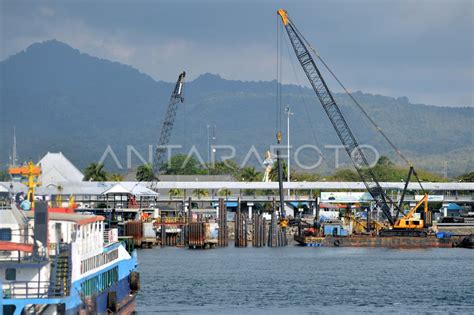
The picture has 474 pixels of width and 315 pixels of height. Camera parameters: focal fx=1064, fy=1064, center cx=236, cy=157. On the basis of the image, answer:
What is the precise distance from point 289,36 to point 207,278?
84.3 meters

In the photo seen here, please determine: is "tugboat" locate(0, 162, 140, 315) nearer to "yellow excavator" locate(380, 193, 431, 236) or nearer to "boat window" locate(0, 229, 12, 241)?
"boat window" locate(0, 229, 12, 241)

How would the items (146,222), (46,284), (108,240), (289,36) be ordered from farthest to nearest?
(289,36)
(146,222)
(108,240)
(46,284)

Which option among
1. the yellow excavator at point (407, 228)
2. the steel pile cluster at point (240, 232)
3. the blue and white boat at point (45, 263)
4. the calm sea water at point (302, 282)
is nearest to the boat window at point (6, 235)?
the blue and white boat at point (45, 263)

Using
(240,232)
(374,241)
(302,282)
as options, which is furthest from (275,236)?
(302,282)

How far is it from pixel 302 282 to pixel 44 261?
149 feet

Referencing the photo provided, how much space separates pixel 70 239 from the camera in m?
46.4

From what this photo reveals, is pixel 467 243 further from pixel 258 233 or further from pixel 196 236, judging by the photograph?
pixel 196 236

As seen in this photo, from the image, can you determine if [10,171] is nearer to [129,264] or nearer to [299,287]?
[129,264]

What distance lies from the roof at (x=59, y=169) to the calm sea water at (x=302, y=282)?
32.1 ft

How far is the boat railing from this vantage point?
4194cm

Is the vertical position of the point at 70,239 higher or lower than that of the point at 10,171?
lower

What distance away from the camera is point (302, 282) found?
8562cm

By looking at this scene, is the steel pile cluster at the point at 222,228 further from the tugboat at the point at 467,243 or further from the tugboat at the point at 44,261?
the tugboat at the point at 44,261

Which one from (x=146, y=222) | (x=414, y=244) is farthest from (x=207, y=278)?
(x=414, y=244)
